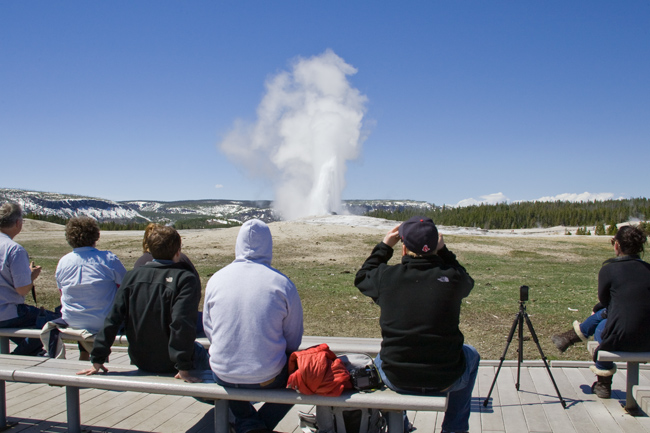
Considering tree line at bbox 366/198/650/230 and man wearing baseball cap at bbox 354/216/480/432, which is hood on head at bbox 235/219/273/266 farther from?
tree line at bbox 366/198/650/230

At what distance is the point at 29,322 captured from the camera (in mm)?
5344

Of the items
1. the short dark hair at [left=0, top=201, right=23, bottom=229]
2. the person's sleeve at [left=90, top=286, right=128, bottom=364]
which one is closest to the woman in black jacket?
the person's sleeve at [left=90, top=286, right=128, bottom=364]

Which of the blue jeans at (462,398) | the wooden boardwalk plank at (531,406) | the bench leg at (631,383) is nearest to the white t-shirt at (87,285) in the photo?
the blue jeans at (462,398)

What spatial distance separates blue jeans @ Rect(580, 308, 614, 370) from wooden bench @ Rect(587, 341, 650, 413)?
8.7 inches

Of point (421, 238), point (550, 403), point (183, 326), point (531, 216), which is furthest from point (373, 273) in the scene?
point (531, 216)

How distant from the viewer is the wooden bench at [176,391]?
3.23 meters

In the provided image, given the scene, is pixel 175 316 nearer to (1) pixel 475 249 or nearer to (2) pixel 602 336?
(2) pixel 602 336

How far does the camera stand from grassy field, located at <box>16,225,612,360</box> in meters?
A: 8.47

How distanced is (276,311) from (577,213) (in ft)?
418

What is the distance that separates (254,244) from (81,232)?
2357mm

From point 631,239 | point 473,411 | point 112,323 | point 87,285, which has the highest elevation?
point 631,239

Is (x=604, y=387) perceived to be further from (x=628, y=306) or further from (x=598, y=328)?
(x=628, y=306)

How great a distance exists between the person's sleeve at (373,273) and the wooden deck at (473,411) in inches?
58.2

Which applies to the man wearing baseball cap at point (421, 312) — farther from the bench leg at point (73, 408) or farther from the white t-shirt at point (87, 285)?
the white t-shirt at point (87, 285)
